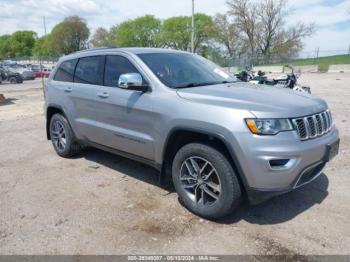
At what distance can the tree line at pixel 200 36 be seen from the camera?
180ft

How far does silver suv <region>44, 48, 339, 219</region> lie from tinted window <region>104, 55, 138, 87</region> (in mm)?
14

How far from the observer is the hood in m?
3.28

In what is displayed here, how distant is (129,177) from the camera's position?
16.5ft

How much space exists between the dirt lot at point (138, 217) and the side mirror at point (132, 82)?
4.49 feet

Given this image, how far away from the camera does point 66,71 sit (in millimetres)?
5691

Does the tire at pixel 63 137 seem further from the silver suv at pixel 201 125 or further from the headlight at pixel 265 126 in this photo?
the headlight at pixel 265 126

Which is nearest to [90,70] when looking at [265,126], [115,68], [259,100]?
[115,68]

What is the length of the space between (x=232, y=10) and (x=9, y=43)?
81.9 m

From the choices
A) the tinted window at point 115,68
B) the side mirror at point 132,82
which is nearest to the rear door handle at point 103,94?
the tinted window at point 115,68

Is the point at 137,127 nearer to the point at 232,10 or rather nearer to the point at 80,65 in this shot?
the point at 80,65

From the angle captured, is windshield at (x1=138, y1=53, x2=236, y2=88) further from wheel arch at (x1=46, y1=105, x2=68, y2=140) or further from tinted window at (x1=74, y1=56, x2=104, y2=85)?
wheel arch at (x1=46, y1=105, x2=68, y2=140)

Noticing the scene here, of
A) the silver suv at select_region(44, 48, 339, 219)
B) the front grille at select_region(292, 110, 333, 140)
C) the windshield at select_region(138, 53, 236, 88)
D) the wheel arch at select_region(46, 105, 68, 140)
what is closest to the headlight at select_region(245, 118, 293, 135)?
the silver suv at select_region(44, 48, 339, 219)

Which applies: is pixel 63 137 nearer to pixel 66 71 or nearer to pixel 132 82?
pixel 66 71

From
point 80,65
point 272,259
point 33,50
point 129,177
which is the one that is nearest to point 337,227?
point 272,259
